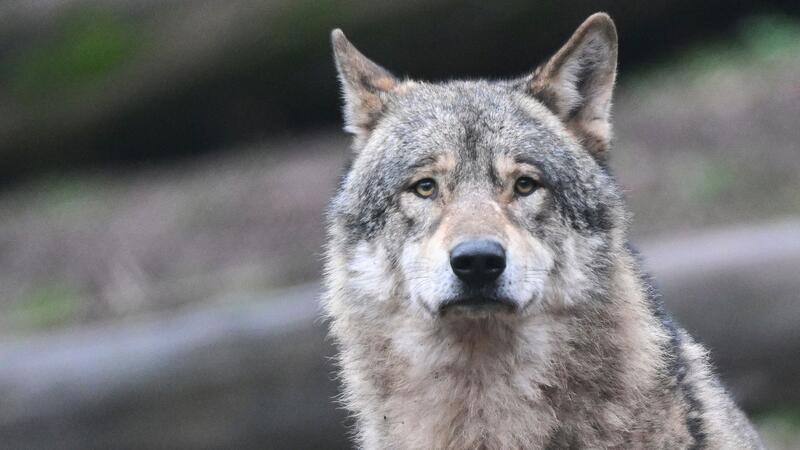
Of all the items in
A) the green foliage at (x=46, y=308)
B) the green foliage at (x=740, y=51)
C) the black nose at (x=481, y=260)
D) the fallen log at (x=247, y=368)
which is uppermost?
the green foliage at (x=740, y=51)

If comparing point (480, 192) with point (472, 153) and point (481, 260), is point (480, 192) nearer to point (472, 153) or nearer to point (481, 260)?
point (472, 153)

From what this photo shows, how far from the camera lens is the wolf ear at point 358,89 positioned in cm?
661

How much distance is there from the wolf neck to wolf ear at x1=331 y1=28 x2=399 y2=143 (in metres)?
1.18

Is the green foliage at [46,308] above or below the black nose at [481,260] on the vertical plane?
below

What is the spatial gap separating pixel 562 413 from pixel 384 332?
90 centimetres

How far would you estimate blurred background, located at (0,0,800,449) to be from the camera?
10.0 metres

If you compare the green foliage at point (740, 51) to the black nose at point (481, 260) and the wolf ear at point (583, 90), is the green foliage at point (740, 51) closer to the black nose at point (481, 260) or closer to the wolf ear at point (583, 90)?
the wolf ear at point (583, 90)

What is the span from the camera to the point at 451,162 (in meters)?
6.00

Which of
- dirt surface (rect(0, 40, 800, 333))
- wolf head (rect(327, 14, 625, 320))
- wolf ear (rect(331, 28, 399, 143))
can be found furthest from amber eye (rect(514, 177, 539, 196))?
dirt surface (rect(0, 40, 800, 333))

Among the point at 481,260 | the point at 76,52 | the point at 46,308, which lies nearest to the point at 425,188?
the point at 481,260

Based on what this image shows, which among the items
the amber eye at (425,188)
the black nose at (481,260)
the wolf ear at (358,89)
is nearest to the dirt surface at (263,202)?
the wolf ear at (358,89)

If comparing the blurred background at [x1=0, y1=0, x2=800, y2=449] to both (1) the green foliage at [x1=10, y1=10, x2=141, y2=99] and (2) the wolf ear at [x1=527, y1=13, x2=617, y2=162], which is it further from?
(2) the wolf ear at [x1=527, y1=13, x2=617, y2=162]

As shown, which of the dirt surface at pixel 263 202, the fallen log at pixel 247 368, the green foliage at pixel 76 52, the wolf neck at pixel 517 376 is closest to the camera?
the wolf neck at pixel 517 376

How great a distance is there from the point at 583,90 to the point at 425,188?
3.15ft
